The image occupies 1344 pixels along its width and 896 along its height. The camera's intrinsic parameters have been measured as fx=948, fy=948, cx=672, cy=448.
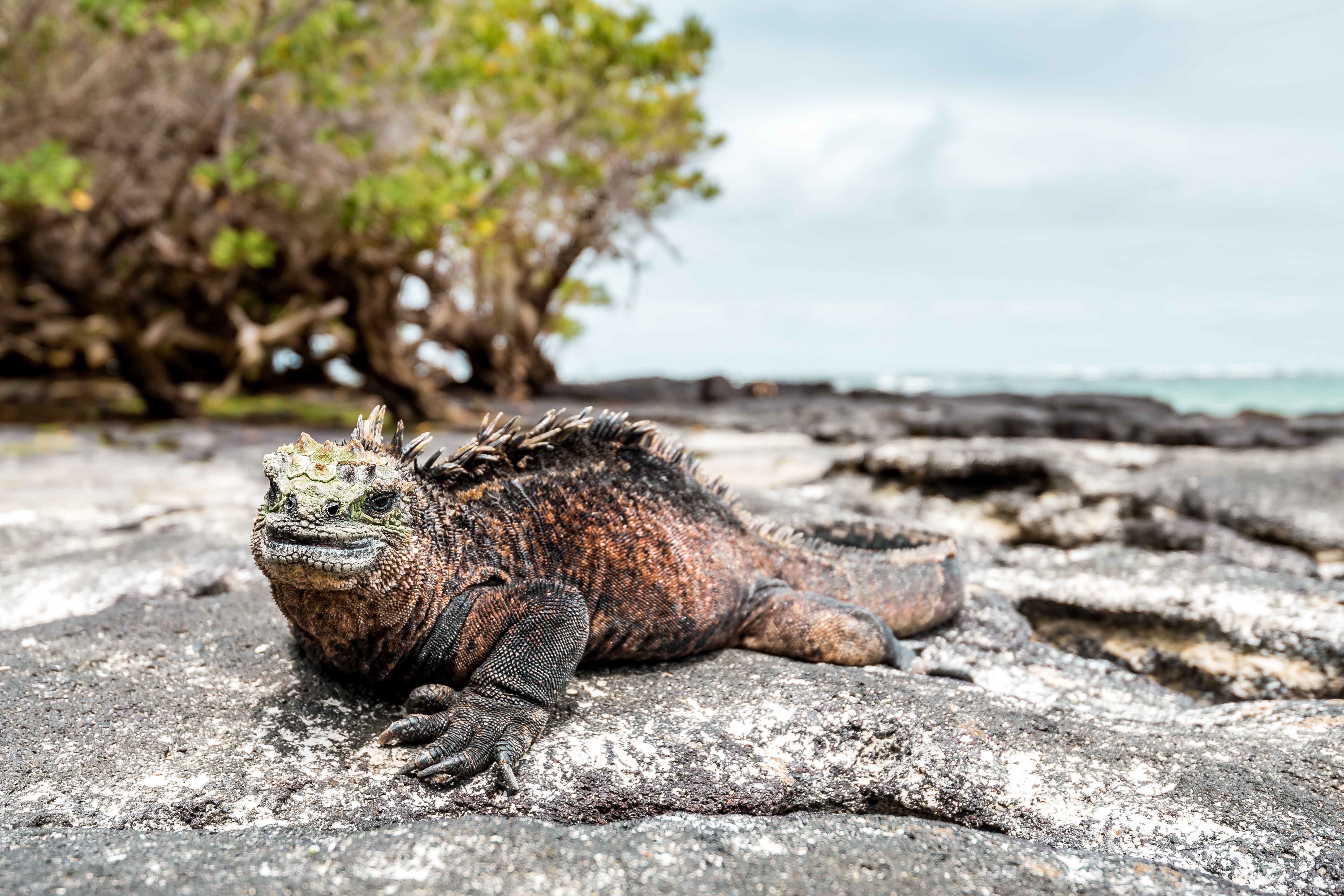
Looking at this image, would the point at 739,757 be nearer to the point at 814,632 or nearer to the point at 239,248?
the point at 814,632

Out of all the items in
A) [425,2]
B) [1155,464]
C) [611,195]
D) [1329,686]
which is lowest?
[1329,686]

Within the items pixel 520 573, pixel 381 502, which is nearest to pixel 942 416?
pixel 520 573

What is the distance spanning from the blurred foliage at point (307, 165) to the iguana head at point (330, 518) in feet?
27.3

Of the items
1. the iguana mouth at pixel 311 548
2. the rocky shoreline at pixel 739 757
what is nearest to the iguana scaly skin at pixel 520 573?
the iguana mouth at pixel 311 548

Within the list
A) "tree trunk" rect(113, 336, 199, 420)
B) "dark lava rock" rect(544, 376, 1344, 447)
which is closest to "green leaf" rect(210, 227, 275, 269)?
"tree trunk" rect(113, 336, 199, 420)

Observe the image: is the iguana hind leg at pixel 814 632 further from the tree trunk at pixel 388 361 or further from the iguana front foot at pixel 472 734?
the tree trunk at pixel 388 361

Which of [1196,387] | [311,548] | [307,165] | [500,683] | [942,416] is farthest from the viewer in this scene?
[1196,387]

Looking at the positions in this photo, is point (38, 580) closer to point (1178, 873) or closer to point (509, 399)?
point (1178, 873)

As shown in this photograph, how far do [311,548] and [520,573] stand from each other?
0.78 meters

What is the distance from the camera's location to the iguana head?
2.66 meters

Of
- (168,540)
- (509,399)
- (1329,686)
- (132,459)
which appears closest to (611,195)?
(509,399)

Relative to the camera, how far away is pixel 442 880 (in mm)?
2188

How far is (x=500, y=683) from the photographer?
2.94 metres

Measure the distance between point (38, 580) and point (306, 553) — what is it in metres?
2.89
